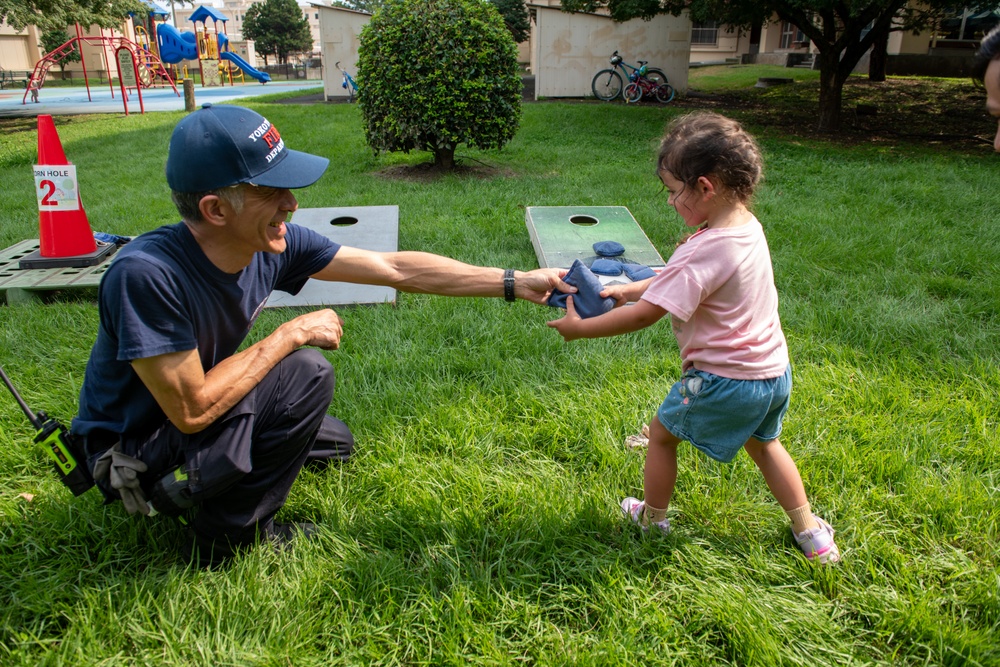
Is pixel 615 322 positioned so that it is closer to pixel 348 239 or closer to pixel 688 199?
pixel 688 199

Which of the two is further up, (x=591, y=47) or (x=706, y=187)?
(x=591, y=47)

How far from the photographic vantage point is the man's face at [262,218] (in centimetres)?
201

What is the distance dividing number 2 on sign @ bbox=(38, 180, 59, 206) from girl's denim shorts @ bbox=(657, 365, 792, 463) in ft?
15.5

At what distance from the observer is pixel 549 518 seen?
235 centimetres

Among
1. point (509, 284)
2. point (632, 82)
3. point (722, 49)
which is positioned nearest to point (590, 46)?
point (632, 82)

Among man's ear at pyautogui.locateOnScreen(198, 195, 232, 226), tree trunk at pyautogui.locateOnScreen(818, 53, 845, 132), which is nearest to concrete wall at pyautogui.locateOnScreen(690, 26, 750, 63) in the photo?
tree trunk at pyautogui.locateOnScreen(818, 53, 845, 132)

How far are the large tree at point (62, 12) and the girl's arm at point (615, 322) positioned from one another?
16.5 meters

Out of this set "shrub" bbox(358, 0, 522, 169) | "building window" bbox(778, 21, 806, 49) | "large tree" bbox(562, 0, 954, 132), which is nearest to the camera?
"shrub" bbox(358, 0, 522, 169)

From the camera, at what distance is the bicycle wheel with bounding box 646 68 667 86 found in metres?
16.2

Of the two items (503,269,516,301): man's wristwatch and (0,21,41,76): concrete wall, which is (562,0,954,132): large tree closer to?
(503,269,516,301): man's wristwatch

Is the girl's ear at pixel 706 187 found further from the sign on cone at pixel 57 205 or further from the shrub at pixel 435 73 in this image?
the shrub at pixel 435 73

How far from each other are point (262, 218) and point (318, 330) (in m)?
0.45

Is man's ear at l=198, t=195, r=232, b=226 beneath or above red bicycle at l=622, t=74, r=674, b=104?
beneath

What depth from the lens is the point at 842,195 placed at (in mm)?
6777
